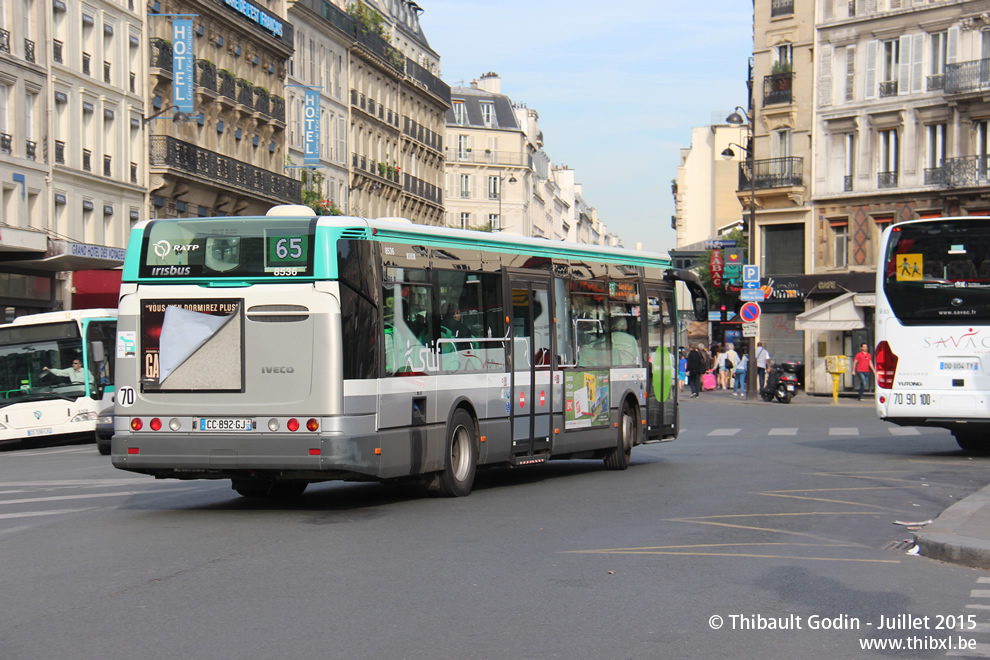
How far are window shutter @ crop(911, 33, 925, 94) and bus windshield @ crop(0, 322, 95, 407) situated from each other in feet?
118

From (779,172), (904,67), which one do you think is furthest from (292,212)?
(779,172)

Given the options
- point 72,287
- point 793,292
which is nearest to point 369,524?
point 72,287

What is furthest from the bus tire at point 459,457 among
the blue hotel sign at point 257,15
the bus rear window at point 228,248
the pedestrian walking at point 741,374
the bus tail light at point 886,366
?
the blue hotel sign at point 257,15

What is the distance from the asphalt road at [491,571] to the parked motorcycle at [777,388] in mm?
28390

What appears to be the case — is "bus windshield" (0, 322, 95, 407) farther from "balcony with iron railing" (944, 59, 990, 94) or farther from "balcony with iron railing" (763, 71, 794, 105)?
"balcony with iron railing" (763, 71, 794, 105)

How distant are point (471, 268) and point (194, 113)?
133 ft

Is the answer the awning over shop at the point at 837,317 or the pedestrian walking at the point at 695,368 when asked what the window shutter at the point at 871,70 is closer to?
the awning over shop at the point at 837,317

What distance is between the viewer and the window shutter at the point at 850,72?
5584cm

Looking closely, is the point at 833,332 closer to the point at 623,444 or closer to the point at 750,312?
the point at 750,312

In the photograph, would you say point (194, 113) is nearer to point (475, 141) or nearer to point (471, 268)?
point (471, 268)

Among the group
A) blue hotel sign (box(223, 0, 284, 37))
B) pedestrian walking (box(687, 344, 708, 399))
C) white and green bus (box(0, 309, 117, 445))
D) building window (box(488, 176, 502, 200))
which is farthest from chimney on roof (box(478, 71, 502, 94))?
white and green bus (box(0, 309, 117, 445))

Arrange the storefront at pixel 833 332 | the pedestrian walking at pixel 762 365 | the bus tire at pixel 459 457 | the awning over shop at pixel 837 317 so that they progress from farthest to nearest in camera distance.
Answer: the storefront at pixel 833 332, the pedestrian walking at pixel 762 365, the awning over shop at pixel 837 317, the bus tire at pixel 459 457

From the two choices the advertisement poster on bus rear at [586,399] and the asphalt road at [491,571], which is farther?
the advertisement poster on bus rear at [586,399]

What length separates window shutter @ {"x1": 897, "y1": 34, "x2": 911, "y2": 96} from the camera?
5394cm
